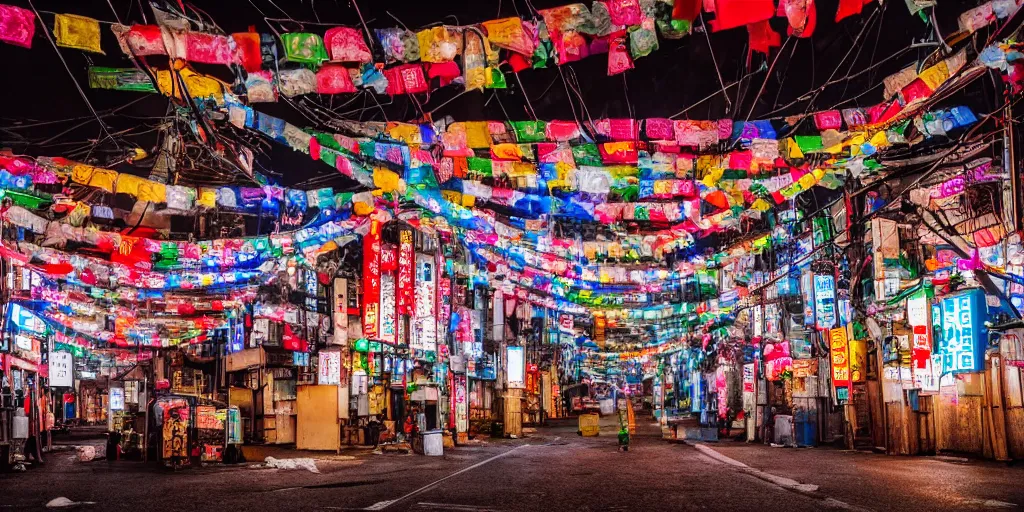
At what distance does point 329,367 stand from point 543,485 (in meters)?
13.3

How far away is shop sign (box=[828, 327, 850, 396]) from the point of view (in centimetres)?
2522

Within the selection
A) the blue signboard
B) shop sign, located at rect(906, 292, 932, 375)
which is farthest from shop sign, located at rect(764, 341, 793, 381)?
the blue signboard

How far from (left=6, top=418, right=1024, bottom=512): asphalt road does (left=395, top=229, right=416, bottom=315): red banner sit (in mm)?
7236

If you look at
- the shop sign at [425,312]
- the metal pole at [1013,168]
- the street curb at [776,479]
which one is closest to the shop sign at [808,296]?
the street curb at [776,479]

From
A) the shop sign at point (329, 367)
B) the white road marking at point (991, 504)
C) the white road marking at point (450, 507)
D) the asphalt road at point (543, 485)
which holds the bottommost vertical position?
the asphalt road at point (543, 485)

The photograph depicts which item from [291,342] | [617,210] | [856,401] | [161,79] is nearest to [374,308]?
[291,342]

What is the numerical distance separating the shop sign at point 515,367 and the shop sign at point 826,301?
17.5 meters

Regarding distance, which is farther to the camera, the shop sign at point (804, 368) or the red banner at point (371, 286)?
the shop sign at point (804, 368)

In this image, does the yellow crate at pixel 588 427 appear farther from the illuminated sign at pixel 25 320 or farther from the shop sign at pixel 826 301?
the illuminated sign at pixel 25 320

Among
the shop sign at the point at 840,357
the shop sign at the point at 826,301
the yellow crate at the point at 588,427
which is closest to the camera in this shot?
the shop sign at the point at 840,357

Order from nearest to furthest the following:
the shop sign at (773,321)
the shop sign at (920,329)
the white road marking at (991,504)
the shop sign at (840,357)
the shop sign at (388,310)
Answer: the white road marking at (991,504) → the shop sign at (920,329) → the shop sign at (840,357) → the shop sign at (388,310) → the shop sign at (773,321)

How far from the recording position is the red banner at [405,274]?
95.3ft

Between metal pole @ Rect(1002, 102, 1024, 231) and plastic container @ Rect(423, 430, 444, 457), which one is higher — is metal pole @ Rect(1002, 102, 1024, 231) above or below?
above

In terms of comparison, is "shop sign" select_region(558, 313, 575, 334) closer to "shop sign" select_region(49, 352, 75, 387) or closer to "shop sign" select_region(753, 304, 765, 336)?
"shop sign" select_region(753, 304, 765, 336)
